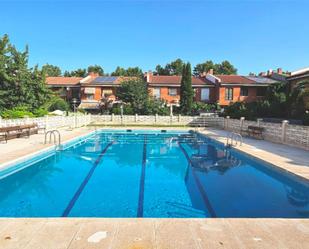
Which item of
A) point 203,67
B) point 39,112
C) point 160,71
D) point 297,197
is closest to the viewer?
point 297,197

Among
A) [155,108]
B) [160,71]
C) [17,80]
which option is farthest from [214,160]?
[160,71]

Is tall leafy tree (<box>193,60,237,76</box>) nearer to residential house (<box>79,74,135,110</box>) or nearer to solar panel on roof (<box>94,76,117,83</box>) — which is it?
solar panel on roof (<box>94,76,117,83</box>)

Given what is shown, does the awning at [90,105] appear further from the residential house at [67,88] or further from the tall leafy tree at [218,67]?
the tall leafy tree at [218,67]

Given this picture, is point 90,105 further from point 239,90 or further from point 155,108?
point 239,90

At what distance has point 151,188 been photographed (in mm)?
8664

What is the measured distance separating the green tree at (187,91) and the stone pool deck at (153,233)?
3224cm

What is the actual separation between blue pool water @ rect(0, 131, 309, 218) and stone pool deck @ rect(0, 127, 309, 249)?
1.69 m

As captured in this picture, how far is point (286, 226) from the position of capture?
15.1 ft

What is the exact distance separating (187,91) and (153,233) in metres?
33.1

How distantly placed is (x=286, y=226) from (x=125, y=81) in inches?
1334

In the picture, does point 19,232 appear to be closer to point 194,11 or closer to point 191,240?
point 191,240

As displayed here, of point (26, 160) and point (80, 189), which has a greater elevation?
point (26, 160)

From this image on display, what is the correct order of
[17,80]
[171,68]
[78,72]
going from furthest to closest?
[171,68] < [78,72] < [17,80]

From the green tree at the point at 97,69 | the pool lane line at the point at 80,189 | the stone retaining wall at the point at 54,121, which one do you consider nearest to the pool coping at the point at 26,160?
the pool lane line at the point at 80,189
